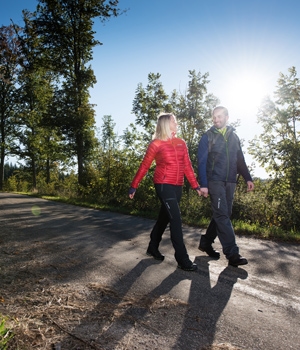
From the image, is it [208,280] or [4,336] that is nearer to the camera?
[4,336]

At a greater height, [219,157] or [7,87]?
[7,87]

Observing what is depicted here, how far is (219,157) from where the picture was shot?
4.20 metres

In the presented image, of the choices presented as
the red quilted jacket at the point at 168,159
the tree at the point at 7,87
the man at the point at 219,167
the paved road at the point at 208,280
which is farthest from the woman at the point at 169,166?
the tree at the point at 7,87

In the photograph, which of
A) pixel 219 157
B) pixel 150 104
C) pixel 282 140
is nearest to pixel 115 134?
pixel 150 104

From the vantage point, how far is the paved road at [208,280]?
211 cm

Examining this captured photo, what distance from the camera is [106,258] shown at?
396cm

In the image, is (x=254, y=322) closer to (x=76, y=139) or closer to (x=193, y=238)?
(x=193, y=238)

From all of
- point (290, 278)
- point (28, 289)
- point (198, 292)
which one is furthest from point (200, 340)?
point (290, 278)

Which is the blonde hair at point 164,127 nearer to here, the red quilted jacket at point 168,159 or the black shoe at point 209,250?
the red quilted jacket at point 168,159

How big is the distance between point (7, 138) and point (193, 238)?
99.9 ft

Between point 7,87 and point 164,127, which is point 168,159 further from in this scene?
point 7,87

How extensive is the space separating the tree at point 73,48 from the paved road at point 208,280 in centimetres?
1402

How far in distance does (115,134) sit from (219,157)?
55.4ft

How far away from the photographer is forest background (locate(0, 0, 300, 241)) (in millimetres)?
9492
